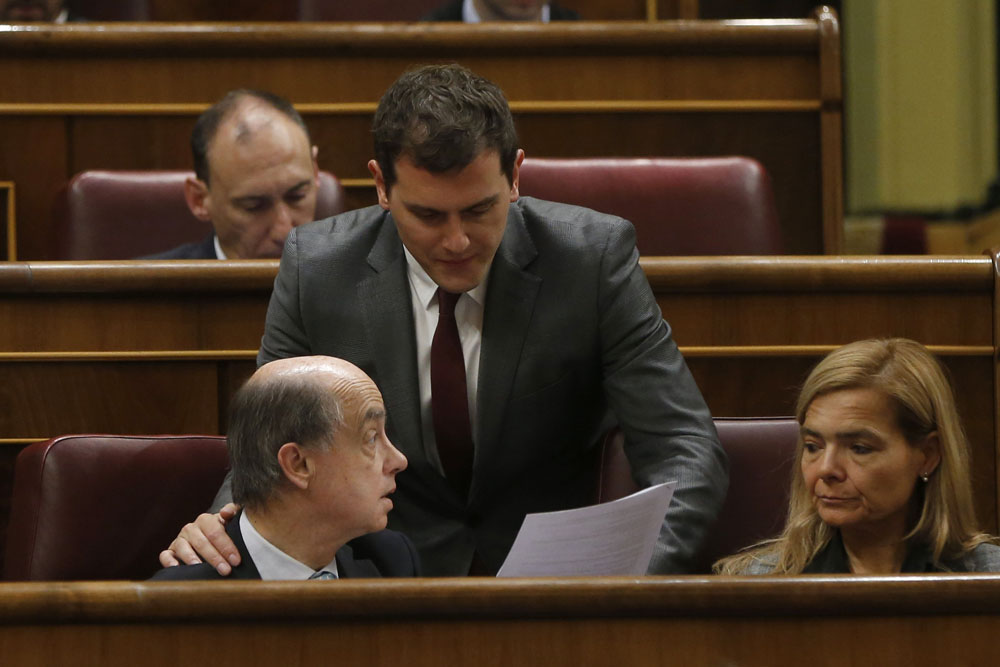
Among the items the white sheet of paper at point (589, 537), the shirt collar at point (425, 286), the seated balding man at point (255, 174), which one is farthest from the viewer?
the seated balding man at point (255, 174)

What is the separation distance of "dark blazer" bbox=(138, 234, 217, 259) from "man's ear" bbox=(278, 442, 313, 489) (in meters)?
0.53

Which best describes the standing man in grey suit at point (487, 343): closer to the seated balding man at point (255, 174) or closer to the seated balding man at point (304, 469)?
the seated balding man at point (304, 469)

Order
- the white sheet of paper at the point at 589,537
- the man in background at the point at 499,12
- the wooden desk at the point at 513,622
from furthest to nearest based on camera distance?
the man in background at the point at 499,12 < the white sheet of paper at the point at 589,537 < the wooden desk at the point at 513,622

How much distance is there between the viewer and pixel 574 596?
55 centimetres

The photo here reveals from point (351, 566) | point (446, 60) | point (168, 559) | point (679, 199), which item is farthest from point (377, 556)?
point (446, 60)

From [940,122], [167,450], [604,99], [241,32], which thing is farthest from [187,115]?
[940,122]

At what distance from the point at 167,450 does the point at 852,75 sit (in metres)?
1.45

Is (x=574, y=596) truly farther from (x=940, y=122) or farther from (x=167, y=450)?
(x=940, y=122)

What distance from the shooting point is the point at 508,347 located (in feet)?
2.93

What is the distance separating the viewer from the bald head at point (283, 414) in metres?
0.77

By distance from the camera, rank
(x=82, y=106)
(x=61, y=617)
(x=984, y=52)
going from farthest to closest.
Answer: (x=984, y=52) < (x=82, y=106) < (x=61, y=617)

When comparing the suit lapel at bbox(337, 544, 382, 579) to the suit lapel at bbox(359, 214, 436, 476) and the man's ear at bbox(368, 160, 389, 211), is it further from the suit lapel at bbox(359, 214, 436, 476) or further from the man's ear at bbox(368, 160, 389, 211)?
the man's ear at bbox(368, 160, 389, 211)

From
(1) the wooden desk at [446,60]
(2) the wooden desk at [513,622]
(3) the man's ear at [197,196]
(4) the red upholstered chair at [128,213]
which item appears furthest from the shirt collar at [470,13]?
(2) the wooden desk at [513,622]

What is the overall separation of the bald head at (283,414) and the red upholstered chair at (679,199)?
1.79 feet
